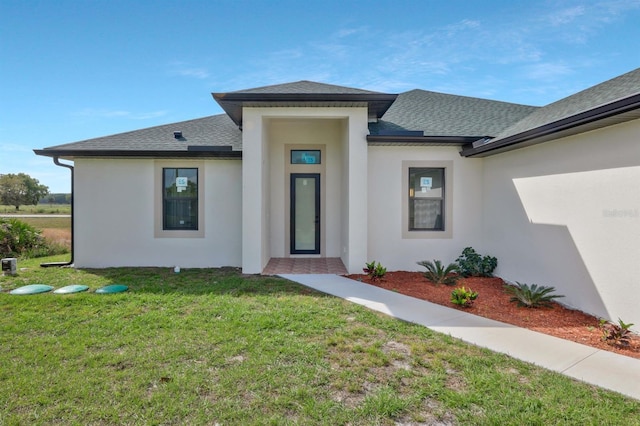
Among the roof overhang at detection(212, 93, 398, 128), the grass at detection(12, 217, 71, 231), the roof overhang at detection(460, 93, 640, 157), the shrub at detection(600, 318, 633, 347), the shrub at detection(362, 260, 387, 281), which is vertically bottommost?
the shrub at detection(600, 318, 633, 347)

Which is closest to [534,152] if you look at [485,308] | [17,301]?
[485,308]

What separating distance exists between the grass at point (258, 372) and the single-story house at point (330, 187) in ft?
10.5

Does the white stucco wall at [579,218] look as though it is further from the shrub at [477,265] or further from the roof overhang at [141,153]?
the roof overhang at [141,153]

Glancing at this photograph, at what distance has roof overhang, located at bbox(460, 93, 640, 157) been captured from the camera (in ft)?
13.1

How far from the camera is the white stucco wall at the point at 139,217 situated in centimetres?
852

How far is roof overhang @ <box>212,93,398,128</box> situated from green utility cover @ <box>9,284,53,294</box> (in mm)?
5208

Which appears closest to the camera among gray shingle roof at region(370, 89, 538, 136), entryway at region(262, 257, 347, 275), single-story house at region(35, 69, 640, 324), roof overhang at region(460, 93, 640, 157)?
roof overhang at region(460, 93, 640, 157)

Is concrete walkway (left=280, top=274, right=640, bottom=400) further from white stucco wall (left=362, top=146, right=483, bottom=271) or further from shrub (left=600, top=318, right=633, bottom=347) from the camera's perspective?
white stucco wall (left=362, top=146, right=483, bottom=271)

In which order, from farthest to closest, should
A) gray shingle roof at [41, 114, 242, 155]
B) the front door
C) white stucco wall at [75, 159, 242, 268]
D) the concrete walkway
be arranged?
1. the front door
2. white stucco wall at [75, 159, 242, 268]
3. gray shingle roof at [41, 114, 242, 155]
4. the concrete walkway

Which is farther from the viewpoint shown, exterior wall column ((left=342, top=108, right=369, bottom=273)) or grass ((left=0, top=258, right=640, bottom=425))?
exterior wall column ((left=342, top=108, right=369, bottom=273))

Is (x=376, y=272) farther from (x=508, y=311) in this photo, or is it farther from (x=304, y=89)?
(x=304, y=89)

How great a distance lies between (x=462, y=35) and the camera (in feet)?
33.0

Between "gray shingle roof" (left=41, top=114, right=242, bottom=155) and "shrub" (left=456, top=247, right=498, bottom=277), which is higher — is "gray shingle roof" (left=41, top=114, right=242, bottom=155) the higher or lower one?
the higher one

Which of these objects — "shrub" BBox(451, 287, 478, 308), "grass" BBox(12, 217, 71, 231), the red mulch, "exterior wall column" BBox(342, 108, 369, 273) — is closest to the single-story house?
"exterior wall column" BBox(342, 108, 369, 273)
